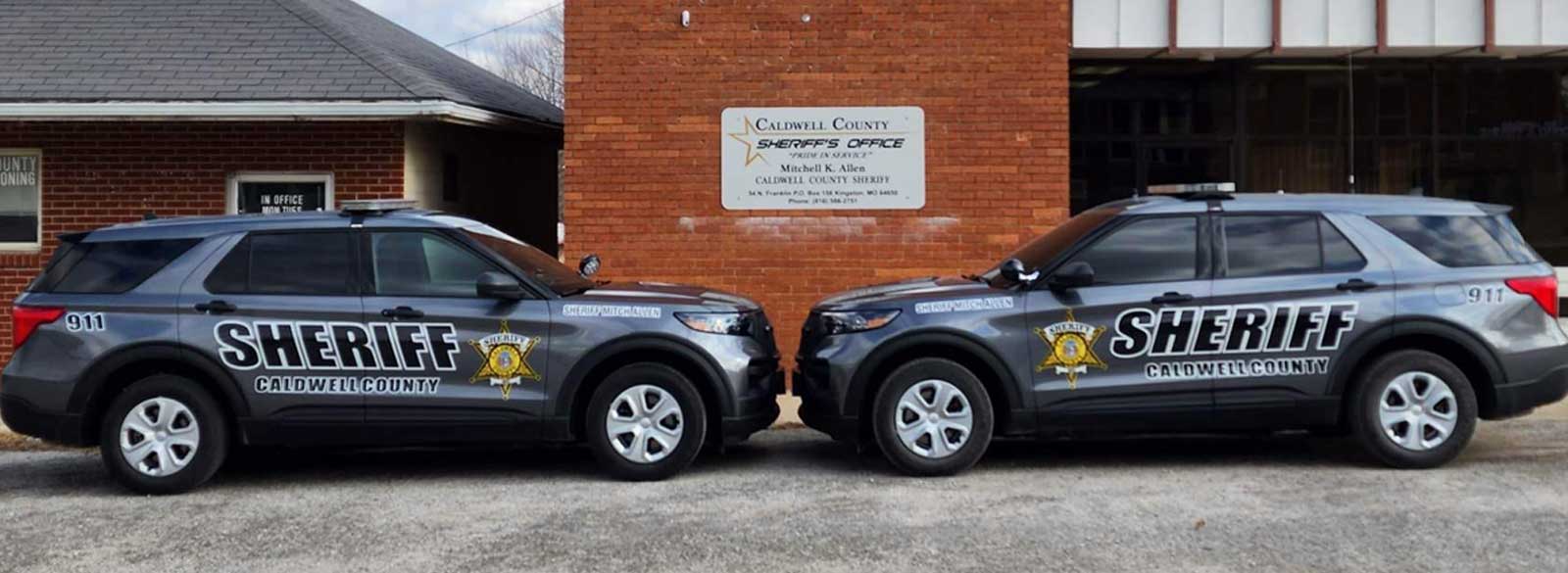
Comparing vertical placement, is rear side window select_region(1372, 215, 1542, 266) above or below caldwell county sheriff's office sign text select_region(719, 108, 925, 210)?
below

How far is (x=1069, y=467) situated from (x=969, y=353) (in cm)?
97

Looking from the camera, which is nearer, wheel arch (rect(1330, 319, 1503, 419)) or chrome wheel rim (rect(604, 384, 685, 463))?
chrome wheel rim (rect(604, 384, 685, 463))

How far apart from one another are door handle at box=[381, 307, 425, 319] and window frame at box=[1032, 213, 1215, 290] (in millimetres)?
3486

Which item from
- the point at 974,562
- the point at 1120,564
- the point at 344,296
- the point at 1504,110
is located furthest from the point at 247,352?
the point at 1504,110

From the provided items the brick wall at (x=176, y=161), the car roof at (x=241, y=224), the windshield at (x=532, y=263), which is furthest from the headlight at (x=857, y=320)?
the brick wall at (x=176, y=161)

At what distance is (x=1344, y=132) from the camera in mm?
14008

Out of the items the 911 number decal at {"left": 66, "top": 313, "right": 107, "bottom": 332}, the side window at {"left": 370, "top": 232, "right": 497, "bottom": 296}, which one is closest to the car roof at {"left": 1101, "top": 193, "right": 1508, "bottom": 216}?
the side window at {"left": 370, "top": 232, "right": 497, "bottom": 296}

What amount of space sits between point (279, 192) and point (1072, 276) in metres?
7.63

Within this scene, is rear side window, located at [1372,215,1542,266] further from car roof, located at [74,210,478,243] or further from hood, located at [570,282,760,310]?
car roof, located at [74,210,478,243]

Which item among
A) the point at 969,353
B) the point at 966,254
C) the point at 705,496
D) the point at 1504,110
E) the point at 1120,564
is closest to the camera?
the point at 1120,564

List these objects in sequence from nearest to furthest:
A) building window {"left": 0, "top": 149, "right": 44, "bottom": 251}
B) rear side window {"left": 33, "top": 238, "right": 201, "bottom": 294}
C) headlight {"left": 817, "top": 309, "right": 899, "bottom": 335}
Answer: rear side window {"left": 33, "top": 238, "right": 201, "bottom": 294}
headlight {"left": 817, "top": 309, "right": 899, "bottom": 335}
building window {"left": 0, "top": 149, "right": 44, "bottom": 251}

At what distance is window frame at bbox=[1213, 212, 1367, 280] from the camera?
8398 millimetres

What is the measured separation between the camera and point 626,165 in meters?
12.1

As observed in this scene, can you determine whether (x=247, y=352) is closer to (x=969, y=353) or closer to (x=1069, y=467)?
(x=969, y=353)
